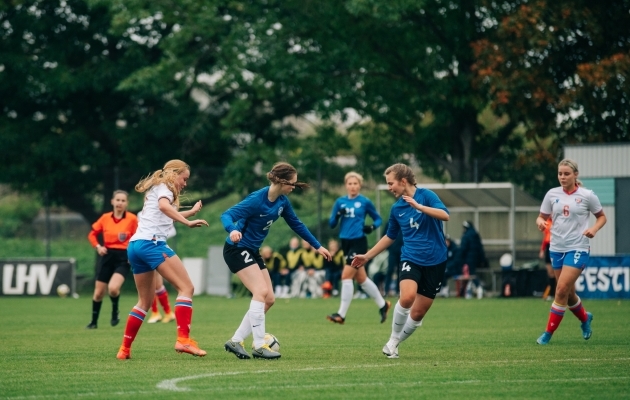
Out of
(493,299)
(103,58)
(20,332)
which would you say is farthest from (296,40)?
(20,332)

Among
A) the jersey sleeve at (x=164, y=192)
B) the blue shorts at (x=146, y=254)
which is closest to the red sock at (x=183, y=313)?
the blue shorts at (x=146, y=254)

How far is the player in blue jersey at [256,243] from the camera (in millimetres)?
10789

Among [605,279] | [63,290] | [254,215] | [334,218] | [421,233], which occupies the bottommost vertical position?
[63,290]

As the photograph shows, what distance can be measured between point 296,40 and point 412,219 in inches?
870

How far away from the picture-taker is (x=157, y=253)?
35.4 feet

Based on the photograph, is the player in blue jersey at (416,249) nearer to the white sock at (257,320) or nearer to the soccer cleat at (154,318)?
the white sock at (257,320)

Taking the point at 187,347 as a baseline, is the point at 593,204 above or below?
above

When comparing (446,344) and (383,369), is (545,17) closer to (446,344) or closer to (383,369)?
(446,344)

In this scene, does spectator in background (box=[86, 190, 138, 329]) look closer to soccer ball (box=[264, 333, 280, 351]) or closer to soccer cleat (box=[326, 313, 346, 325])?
soccer cleat (box=[326, 313, 346, 325])

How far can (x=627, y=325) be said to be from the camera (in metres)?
15.5

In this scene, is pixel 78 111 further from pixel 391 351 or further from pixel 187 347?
pixel 391 351

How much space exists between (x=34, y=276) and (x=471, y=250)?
11.4 meters

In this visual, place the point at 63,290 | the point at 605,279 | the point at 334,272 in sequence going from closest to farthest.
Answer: the point at 605,279 → the point at 334,272 → the point at 63,290

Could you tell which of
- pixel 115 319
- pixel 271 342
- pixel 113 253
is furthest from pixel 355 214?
pixel 271 342
